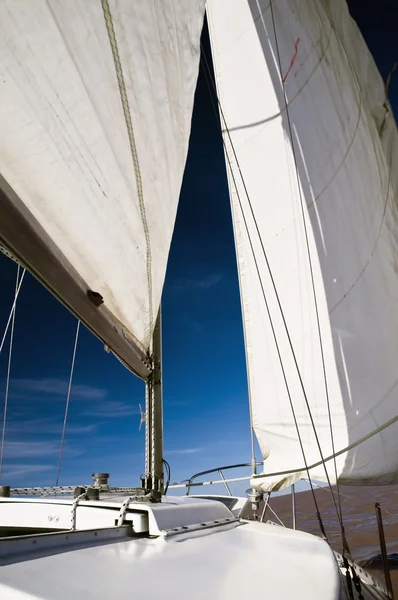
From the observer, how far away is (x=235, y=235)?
4.38m

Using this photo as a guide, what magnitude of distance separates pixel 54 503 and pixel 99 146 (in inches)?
85.2

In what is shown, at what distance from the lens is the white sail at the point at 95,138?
168 cm

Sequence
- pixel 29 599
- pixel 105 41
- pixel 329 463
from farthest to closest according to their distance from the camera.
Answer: pixel 329 463 < pixel 105 41 < pixel 29 599

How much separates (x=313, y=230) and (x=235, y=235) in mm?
846

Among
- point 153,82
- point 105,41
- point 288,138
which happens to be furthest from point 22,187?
point 288,138

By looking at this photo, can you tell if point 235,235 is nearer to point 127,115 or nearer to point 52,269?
point 127,115

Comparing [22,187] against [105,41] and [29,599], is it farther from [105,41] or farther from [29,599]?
[29,599]

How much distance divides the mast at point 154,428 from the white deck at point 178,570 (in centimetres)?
212

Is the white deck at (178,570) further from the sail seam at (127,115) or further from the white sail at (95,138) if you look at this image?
the sail seam at (127,115)

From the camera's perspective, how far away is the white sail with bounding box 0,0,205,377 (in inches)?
66.2

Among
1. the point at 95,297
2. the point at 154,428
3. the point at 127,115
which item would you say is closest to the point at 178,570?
the point at 95,297

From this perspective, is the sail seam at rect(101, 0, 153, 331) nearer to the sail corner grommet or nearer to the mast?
the sail corner grommet

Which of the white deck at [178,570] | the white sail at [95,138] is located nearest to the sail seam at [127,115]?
the white sail at [95,138]

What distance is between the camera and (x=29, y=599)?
854 millimetres
